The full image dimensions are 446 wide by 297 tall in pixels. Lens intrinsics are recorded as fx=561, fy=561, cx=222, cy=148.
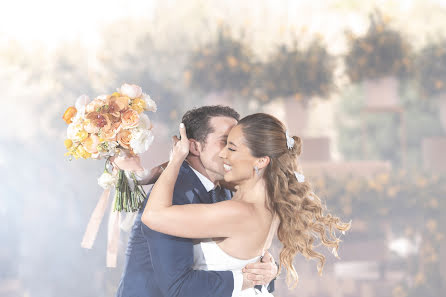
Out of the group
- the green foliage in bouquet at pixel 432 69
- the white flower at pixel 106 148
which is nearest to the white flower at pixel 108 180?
the white flower at pixel 106 148

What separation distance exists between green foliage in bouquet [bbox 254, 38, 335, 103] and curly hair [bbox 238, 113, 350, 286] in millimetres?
4080

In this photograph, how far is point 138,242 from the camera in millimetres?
2121

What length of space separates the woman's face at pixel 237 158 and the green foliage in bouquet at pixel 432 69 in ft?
16.0

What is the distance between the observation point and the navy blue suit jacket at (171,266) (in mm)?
1893

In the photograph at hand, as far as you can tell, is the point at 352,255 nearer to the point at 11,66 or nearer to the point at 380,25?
the point at 380,25

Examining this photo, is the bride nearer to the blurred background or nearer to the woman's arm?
the woman's arm

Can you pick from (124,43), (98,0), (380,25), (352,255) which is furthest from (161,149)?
(380,25)

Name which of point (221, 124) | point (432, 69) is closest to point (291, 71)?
point (432, 69)

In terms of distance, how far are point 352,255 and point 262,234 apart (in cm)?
408

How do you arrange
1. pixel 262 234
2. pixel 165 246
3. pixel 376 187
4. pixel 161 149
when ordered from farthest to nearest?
pixel 376 187
pixel 161 149
pixel 262 234
pixel 165 246

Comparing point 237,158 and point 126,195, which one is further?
point 126,195

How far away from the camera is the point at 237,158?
2.05m

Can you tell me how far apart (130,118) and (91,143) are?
18cm

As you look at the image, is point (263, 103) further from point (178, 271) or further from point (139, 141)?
point (178, 271)
